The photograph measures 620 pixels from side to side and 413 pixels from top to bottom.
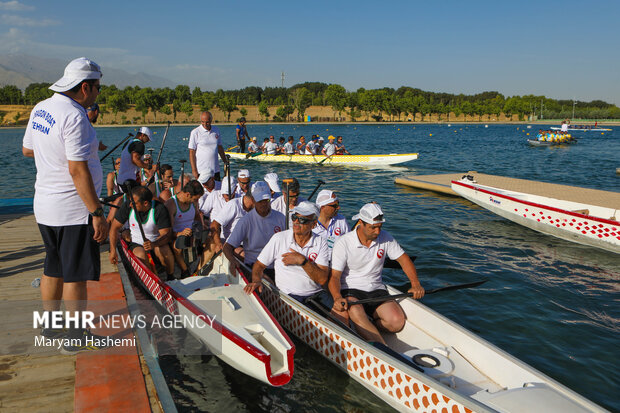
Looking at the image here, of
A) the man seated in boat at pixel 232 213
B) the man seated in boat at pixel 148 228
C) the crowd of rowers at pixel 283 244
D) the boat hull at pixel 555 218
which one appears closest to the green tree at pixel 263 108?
the boat hull at pixel 555 218

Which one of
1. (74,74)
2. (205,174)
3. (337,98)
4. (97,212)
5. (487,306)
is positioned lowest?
(487,306)

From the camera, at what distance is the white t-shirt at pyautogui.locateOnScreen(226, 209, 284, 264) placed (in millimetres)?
6605

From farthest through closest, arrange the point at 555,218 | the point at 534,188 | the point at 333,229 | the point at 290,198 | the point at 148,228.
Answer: the point at 534,188, the point at 555,218, the point at 290,198, the point at 333,229, the point at 148,228

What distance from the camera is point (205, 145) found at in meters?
9.69

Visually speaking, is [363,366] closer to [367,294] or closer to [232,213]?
[367,294]

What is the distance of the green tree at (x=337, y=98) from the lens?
461ft

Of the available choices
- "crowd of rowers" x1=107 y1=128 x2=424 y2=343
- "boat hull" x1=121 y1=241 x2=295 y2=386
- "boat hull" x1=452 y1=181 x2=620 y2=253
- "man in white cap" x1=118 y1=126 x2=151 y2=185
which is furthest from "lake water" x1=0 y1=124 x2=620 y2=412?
"man in white cap" x1=118 y1=126 x2=151 y2=185

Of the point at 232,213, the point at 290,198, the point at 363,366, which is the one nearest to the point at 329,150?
the point at 290,198

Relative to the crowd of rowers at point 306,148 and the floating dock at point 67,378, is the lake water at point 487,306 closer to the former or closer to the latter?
the floating dock at point 67,378

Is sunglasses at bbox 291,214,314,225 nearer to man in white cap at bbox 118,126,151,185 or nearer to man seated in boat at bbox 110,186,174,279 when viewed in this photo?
man seated in boat at bbox 110,186,174,279

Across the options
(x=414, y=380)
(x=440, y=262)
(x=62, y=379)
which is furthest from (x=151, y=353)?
(x=440, y=262)

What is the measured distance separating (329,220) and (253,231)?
133cm

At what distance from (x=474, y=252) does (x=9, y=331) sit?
1001 centimetres

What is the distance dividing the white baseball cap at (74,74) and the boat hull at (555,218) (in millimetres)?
11715
